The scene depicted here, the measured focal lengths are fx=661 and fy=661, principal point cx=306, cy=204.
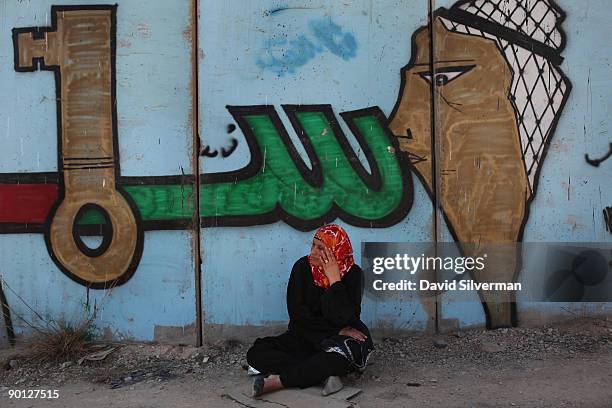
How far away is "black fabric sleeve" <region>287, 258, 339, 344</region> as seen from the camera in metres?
3.83

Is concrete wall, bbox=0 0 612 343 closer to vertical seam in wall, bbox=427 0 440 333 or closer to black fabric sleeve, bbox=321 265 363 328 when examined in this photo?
vertical seam in wall, bbox=427 0 440 333

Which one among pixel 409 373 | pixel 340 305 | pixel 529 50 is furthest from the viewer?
pixel 529 50

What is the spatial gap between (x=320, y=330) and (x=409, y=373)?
627 millimetres

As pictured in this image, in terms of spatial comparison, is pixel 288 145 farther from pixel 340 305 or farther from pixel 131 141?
pixel 340 305

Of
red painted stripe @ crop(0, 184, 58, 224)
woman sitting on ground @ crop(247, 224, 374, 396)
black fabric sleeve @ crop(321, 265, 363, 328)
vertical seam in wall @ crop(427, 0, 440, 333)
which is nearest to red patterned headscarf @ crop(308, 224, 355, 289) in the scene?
woman sitting on ground @ crop(247, 224, 374, 396)

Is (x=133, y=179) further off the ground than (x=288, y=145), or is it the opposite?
(x=288, y=145)

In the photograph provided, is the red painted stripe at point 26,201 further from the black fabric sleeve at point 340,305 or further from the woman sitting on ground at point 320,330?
the black fabric sleeve at point 340,305

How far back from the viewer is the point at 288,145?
14.5ft

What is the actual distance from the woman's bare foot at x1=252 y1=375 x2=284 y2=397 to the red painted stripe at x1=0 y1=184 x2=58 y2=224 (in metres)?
2.02

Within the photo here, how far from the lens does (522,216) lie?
14.4 ft

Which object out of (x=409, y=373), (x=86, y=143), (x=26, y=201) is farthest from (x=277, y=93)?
(x=409, y=373)

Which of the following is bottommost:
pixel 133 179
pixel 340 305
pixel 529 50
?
pixel 340 305

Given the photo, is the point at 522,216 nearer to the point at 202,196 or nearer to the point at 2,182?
the point at 202,196

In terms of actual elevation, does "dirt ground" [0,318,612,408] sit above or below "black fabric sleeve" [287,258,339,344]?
below
